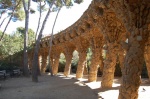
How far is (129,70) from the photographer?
20.4ft

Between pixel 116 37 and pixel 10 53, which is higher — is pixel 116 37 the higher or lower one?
the lower one

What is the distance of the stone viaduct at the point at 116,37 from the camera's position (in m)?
6.16

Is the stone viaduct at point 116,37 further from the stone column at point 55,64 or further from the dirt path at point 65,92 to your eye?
the stone column at point 55,64

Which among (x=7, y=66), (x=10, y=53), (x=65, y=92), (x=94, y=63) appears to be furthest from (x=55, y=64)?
(x=65, y=92)

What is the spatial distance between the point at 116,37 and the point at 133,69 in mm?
4875

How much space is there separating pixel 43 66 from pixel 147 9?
913 inches

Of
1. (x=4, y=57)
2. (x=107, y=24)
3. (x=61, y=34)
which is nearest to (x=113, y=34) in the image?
(x=107, y=24)

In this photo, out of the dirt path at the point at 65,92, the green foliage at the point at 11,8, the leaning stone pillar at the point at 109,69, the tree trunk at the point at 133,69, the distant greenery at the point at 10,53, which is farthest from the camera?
the distant greenery at the point at 10,53

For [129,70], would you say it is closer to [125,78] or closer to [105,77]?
[125,78]

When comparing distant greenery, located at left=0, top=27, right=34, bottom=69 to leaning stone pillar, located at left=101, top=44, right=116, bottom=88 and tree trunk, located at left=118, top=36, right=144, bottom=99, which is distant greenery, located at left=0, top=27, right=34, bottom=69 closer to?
leaning stone pillar, located at left=101, top=44, right=116, bottom=88

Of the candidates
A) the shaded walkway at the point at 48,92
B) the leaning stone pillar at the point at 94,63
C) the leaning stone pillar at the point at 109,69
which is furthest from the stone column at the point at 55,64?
the leaning stone pillar at the point at 109,69

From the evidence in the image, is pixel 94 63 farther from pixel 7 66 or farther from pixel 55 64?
pixel 7 66

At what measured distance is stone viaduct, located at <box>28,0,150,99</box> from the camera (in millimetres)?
6164

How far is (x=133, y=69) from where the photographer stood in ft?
20.2
